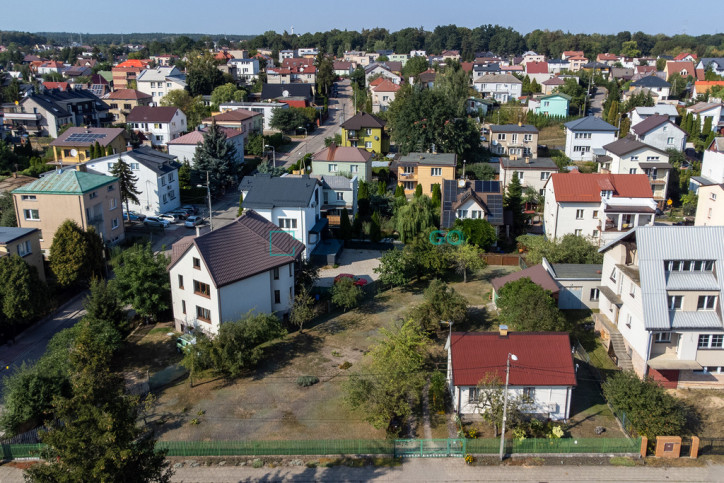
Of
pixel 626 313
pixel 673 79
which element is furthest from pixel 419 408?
pixel 673 79

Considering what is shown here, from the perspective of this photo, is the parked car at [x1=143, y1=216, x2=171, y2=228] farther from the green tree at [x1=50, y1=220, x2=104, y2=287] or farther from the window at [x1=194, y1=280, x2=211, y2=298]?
the window at [x1=194, y1=280, x2=211, y2=298]

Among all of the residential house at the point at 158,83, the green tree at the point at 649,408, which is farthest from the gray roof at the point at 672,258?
the residential house at the point at 158,83

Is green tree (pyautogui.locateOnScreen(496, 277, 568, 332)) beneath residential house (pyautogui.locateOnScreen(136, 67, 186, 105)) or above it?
beneath

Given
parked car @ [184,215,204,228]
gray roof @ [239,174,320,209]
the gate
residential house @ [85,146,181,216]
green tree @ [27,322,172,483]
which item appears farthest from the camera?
residential house @ [85,146,181,216]

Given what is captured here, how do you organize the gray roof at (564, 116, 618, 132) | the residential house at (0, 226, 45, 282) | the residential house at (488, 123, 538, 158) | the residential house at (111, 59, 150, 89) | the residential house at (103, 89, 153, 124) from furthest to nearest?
the residential house at (111, 59, 150, 89)
the residential house at (103, 89, 153, 124)
the residential house at (488, 123, 538, 158)
the gray roof at (564, 116, 618, 132)
the residential house at (0, 226, 45, 282)

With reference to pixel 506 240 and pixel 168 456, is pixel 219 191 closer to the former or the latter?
pixel 506 240

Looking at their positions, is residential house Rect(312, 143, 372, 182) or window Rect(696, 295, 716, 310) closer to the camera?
window Rect(696, 295, 716, 310)

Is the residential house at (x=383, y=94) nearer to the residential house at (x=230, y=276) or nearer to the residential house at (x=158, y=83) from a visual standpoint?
the residential house at (x=158, y=83)

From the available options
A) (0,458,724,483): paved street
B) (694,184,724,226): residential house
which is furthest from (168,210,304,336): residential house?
(694,184,724,226): residential house
